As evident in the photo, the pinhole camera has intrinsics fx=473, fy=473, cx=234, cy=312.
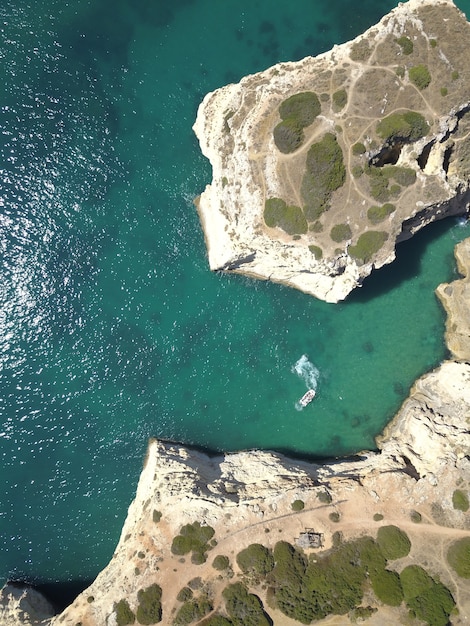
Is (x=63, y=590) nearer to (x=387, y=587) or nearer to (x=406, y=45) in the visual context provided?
(x=387, y=587)

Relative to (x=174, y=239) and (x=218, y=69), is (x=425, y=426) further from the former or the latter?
(x=218, y=69)

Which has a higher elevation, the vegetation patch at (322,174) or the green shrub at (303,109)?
the green shrub at (303,109)

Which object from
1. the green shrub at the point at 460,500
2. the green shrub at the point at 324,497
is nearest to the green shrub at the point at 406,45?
the green shrub at the point at 460,500

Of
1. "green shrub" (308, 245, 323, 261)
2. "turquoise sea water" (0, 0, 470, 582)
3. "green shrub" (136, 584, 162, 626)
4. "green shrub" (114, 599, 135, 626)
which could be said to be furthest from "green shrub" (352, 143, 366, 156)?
"green shrub" (114, 599, 135, 626)

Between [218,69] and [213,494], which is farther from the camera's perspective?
[218,69]

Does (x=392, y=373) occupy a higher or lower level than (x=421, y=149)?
lower

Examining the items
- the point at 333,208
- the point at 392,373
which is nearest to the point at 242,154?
the point at 333,208

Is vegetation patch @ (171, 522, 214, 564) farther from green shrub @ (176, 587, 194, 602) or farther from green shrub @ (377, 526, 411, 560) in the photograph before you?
green shrub @ (377, 526, 411, 560)

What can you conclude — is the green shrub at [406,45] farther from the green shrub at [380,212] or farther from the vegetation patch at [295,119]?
the green shrub at [380,212]
